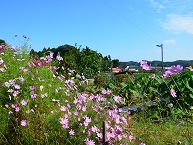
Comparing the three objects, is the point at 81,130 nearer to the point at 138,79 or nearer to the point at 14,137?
the point at 14,137

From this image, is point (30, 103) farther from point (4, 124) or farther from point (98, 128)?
point (98, 128)

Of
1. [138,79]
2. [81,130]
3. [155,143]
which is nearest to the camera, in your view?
[81,130]

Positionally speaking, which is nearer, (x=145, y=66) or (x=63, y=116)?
(x=145, y=66)

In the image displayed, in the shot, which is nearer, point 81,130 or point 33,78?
point 81,130

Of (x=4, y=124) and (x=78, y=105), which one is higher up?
(x=78, y=105)

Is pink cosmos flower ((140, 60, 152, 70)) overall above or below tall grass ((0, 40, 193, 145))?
above

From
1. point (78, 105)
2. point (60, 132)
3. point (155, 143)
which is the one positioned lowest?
point (155, 143)

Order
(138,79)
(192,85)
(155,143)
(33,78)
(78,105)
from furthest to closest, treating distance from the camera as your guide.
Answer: (138,79) → (192,85) → (33,78) → (155,143) → (78,105)

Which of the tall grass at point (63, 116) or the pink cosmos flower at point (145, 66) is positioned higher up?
the pink cosmos flower at point (145, 66)

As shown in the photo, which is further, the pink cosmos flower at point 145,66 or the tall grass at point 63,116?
the tall grass at point 63,116

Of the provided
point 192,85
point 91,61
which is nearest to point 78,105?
point 192,85

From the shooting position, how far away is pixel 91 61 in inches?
1523

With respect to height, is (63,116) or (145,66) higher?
(145,66)

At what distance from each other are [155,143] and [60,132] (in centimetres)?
115
